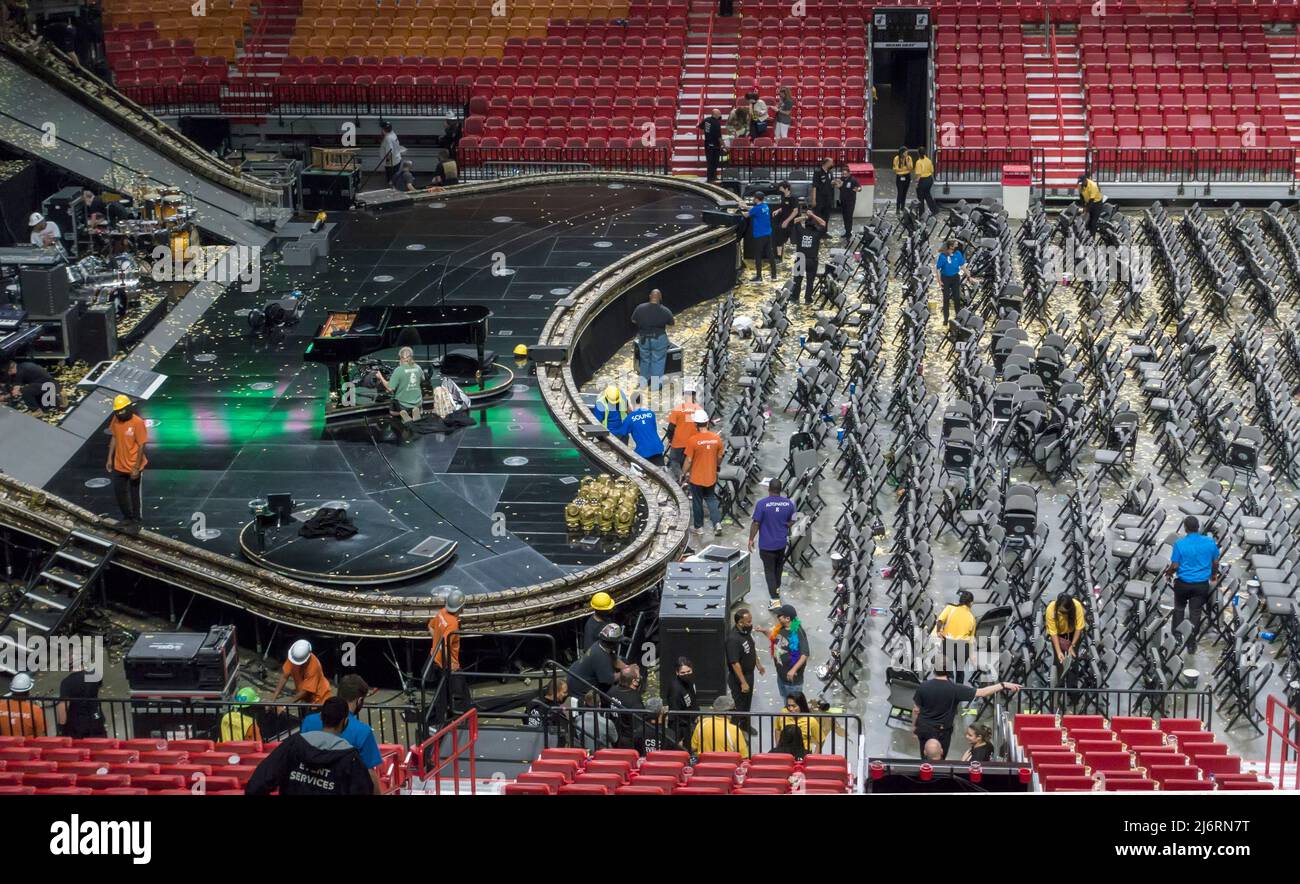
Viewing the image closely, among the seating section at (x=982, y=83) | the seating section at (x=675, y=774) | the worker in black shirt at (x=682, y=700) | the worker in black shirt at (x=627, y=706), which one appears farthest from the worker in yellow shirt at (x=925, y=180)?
the seating section at (x=675, y=774)

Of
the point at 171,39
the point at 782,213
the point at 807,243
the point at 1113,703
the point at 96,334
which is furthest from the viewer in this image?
the point at 171,39

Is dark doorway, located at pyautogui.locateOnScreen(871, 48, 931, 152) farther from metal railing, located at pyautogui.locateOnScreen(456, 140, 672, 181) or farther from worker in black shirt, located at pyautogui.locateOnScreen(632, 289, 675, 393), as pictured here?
worker in black shirt, located at pyautogui.locateOnScreen(632, 289, 675, 393)

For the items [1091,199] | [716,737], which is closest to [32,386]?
[716,737]

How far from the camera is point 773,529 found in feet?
57.1

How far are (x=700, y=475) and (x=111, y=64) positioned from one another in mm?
18613

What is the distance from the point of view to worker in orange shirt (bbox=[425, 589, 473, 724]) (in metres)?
15.4

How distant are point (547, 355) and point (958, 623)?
25.9 ft

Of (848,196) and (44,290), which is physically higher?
(848,196)

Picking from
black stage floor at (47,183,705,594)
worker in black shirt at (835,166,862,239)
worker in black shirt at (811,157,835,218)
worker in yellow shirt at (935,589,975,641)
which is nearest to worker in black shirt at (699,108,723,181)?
worker in black shirt at (811,157,835,218)

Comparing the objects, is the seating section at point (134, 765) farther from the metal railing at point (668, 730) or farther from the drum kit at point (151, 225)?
the drum kit at point (151, 225)

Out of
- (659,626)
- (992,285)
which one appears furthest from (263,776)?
(992,285)

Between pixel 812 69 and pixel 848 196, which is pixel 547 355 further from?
pixel 812 69

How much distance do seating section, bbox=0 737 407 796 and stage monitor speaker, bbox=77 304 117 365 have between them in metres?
8.61

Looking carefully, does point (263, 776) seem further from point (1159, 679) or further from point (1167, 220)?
point (1167, 220)
